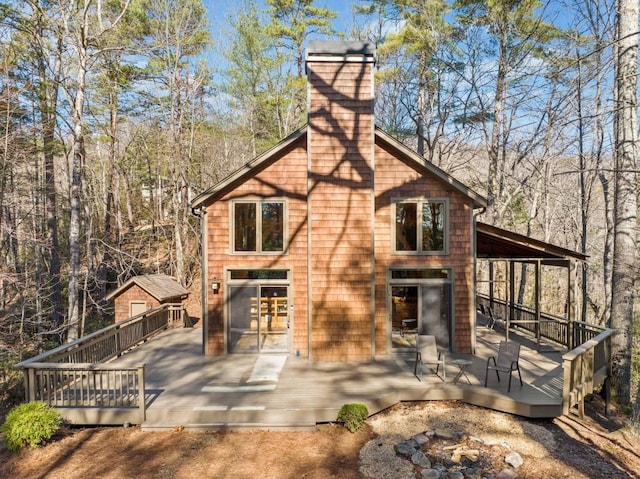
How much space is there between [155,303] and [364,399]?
741 cm

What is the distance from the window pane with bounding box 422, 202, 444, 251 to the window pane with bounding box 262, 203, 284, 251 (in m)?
3.49

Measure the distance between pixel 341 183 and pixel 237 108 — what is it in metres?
13.0

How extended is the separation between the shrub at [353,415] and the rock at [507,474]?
201cm

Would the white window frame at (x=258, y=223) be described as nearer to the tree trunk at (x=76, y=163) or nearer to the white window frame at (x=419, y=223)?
the white window frame at (x=419, y=223)

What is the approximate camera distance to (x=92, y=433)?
6047 mm

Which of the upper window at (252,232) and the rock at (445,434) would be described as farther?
the upper window at (252,232)

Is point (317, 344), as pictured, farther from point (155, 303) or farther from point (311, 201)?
point (155, 303)

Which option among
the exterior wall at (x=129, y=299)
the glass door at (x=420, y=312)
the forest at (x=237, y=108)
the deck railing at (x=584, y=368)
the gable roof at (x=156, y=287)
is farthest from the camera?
the forest at (x=237, y=108)

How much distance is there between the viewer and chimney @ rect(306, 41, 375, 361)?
8727 mm

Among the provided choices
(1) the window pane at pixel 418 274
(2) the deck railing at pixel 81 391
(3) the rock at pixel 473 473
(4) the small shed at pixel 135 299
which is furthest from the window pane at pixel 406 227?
(4) the small shed at pixel 135 299

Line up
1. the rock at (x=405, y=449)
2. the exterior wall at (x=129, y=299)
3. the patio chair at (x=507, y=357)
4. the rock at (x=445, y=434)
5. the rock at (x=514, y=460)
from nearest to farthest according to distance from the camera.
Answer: the rock at (x=514, y=460), the rock at (x=405, y=449), the rock at (x=445, y=434), the patio chair at (x=507, y=357), the exterior wall at (x=129, y=299)

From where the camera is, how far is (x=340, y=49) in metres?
8.77

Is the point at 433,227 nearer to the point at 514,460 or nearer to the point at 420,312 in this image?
the point at 420,312

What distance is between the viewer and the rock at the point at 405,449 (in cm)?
529
